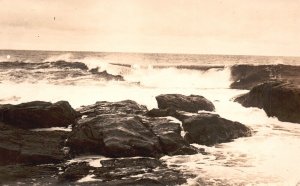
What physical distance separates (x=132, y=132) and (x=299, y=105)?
19.2 ft

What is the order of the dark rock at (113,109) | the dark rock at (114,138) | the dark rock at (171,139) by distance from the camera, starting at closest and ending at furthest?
the dark rock at (114,138), the dark rock at (171,139), the dark rock at (113,109)

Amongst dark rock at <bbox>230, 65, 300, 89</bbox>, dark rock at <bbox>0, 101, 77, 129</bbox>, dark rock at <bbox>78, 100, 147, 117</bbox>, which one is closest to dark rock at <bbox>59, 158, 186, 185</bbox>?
dark rock at <bbox>0, 101, 77, 129</bbox>

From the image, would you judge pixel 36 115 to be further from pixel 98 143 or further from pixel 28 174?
pixel 28 174

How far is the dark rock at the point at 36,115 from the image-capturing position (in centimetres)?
934

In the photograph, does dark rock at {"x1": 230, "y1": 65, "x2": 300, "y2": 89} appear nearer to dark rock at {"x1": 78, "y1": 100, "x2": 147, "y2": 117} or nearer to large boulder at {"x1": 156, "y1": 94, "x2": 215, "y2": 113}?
large boulder at {"x1": 156, "y1": 94, "x2": 215, "y2": 113}

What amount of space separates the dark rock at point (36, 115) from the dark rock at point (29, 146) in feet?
2.07

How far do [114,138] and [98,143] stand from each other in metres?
0.35

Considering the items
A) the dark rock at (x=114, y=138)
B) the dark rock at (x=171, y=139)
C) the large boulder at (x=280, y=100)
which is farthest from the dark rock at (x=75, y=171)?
the large boulder at (x=280, y=100)

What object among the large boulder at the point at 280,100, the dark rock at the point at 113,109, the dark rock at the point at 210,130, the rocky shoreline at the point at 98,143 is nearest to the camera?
the rocky shoreline at the point at 98,143

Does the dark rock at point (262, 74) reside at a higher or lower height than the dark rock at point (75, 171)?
higher

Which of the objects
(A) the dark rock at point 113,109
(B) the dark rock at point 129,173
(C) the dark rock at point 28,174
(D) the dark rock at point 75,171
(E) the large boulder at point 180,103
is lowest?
(C) the dark rock at point 28,174

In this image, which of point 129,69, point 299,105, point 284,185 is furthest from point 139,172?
point 129,69

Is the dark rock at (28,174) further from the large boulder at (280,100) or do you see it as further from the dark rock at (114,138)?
the large boulder at (280,100)

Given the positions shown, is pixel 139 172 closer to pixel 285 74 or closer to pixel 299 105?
pixel 299 105
